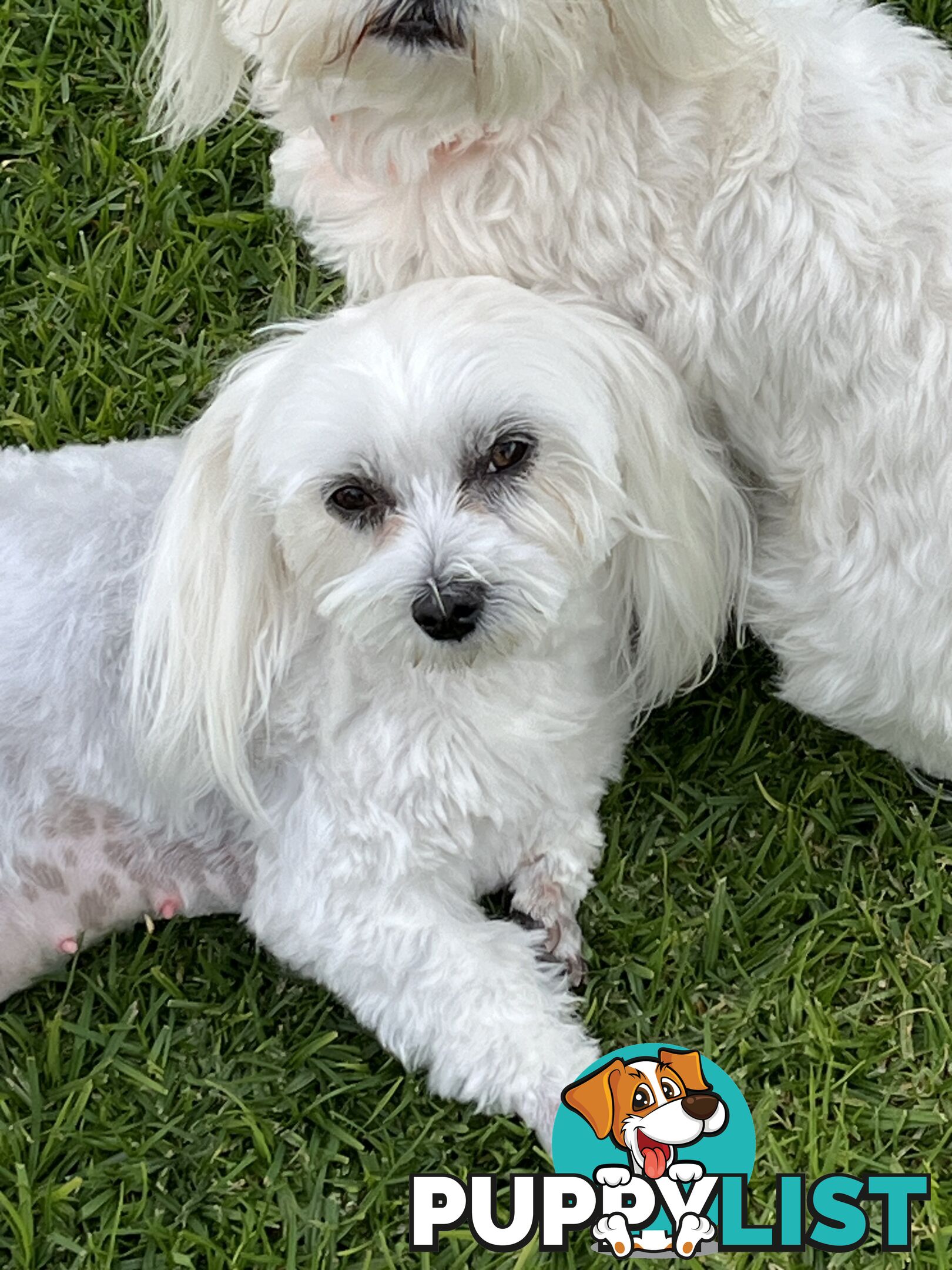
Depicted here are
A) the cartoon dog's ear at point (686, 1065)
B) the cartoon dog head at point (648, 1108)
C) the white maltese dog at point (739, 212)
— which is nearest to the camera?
the white maltese dog at point (739, 212)

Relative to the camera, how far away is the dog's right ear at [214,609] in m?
2.24

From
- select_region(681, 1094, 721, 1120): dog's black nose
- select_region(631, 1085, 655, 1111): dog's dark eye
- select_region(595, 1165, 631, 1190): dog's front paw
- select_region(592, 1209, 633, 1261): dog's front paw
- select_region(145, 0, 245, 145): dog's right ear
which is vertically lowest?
select_region(592, 1209, 633, 1261): dog's front paw

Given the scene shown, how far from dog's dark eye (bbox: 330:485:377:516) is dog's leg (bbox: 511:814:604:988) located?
0.76 metres

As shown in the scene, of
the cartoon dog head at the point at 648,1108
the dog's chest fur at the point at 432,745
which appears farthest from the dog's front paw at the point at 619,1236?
the dog's chest fur at the point at 432,745

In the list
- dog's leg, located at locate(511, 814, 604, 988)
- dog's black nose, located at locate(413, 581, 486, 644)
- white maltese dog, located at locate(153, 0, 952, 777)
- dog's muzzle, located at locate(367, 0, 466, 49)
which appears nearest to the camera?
dog's muzzle, located at locate(367, 0, 466, 49)

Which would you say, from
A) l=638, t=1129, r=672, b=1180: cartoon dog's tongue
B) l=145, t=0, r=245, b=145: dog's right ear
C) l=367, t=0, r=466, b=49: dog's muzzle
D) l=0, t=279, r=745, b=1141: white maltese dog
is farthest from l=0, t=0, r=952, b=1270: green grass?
l=367, t=0, r=466, b=49: dog's muzzle

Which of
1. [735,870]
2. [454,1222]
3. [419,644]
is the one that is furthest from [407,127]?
[454,1222]

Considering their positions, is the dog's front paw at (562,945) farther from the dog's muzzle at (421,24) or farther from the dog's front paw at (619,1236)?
the dog's muzzle at (421,24)

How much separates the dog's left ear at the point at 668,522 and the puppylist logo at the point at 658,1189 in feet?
2.21

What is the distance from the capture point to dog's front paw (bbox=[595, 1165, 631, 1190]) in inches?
90.6

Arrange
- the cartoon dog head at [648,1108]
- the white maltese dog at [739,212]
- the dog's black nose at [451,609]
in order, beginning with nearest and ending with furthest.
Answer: the dog's black nose at [451,609] < the white maltese dog at [739,212] < the cartoon dog head at [648,1108]

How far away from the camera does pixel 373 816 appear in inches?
93.8

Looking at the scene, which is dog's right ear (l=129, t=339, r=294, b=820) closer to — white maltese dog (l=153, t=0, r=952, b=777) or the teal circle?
white maltese dog (l=153, t=0, r=952, b=777)

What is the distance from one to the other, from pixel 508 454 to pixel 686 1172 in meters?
1.11
